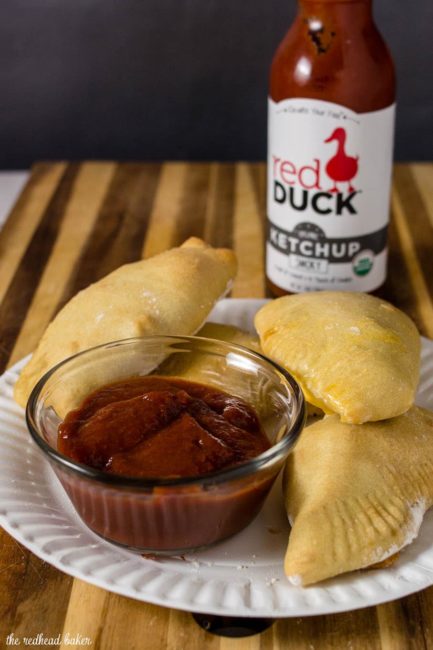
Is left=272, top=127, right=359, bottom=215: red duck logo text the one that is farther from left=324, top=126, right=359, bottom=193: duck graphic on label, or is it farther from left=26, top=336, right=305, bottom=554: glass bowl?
left=26, top=336, right=305, bottom=554: glass bowl

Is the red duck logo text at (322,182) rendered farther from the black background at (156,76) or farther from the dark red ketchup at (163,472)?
the black background at (156,76)

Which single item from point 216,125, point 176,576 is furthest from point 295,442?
point 216,125

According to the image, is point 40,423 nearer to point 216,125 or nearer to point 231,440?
point 231,440

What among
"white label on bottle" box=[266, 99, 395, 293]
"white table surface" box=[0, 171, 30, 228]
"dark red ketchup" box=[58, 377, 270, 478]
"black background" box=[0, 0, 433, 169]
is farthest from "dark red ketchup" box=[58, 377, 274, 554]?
"black background" box=[0, 0, 433, 169]

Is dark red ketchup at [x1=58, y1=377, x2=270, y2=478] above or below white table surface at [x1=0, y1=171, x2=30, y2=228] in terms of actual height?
above

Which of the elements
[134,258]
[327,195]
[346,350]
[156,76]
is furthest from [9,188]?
[346,350]
